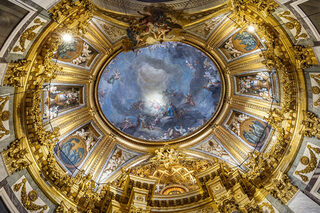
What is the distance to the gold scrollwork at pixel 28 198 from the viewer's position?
8.85 meters

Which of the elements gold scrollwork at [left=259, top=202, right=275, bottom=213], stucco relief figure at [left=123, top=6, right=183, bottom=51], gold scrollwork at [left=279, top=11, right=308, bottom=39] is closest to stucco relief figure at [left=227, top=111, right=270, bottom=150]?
gold scrollwork at [left=259, top=202, right=275, bottom=213]

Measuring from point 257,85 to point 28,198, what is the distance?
1222 cm

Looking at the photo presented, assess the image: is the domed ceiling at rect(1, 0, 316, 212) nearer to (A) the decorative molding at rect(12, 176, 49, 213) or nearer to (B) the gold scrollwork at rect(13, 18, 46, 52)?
(B) the gold scrollwork at rect(13, 18, 46, 52)

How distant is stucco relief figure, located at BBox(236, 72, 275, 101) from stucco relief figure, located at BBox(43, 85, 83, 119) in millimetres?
9546

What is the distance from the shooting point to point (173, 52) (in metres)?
16.8

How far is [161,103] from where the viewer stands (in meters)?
17.9

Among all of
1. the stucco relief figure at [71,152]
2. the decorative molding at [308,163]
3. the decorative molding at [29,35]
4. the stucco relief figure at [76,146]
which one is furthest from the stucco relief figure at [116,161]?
the decorative molding at [308,163]

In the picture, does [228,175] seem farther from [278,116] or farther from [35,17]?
[35,17]

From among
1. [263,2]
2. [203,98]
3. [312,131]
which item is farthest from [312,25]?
[203,98]

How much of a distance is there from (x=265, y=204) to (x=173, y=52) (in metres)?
10.8

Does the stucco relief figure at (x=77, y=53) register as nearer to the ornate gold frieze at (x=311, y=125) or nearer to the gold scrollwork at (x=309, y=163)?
the ornate gold frieze at (x=311, y=125)

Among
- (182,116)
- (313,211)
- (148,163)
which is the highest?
(182,116)

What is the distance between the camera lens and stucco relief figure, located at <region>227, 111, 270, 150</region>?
13.3 metres

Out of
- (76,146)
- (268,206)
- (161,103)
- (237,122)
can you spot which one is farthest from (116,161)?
(268,206)
